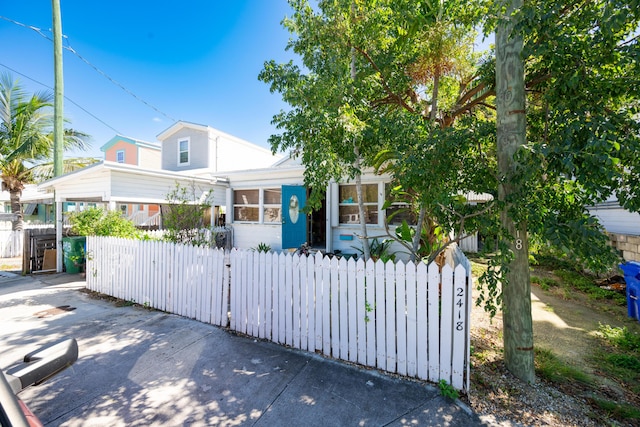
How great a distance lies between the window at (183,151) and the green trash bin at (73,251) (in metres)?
7.55

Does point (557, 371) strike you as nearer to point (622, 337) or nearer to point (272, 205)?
point (622, 337)

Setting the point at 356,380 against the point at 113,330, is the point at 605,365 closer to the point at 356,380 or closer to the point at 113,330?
the point at 356,380

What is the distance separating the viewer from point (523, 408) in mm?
2557

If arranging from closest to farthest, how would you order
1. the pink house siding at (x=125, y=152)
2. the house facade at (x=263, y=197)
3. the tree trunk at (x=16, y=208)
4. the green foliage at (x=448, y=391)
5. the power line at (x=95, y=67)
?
the green foliage at (x=448, y=391) → the house facade at (x=263, y=197) → the power line at (x=95, y=67) → the tree trunk at (x=16, y=208) → the pink house siding at (x=125, y=152)

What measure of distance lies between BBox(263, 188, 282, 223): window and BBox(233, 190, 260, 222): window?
15.0 inches

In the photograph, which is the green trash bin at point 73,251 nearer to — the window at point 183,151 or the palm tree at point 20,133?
the palm tree at point 20,133

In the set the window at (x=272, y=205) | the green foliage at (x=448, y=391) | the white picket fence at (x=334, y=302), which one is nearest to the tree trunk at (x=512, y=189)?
the white picket fence at (x=334, y=302)

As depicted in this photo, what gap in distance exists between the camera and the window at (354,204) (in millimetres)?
8016

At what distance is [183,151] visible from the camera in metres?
14.6

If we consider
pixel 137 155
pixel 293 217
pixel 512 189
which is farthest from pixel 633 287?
pixel 137 155

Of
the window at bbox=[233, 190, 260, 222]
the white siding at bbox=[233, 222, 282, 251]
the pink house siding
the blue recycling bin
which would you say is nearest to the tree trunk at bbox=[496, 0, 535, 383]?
the blue recycling bin

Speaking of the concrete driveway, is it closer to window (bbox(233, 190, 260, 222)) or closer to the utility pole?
the utility pole

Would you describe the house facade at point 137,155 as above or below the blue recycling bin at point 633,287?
above

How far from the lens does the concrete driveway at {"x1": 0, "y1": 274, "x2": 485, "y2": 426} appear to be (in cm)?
244
